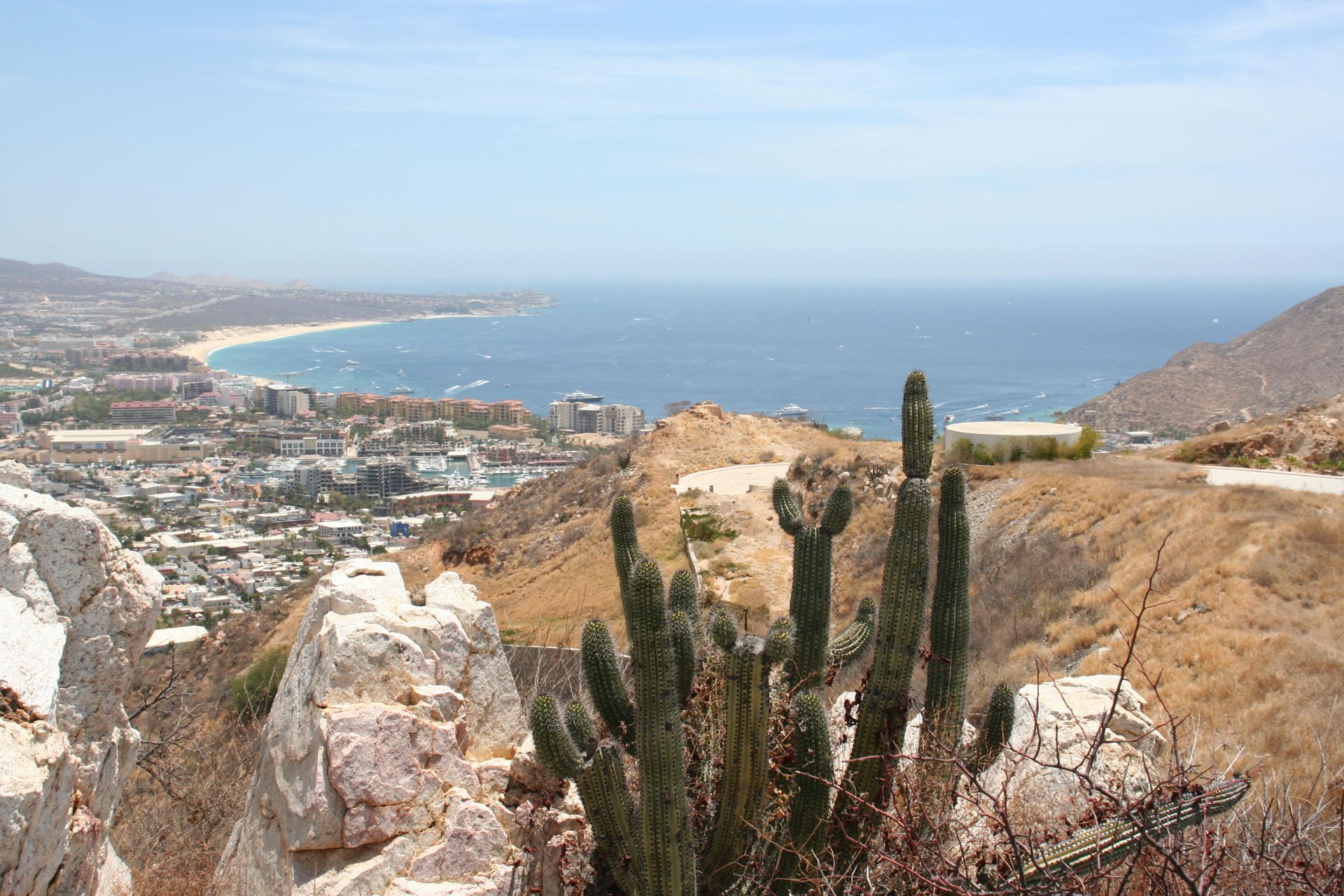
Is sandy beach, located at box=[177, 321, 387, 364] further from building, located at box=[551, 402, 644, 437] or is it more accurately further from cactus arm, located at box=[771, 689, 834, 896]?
cactus arm, located at box=[771, 689, 834, 896]

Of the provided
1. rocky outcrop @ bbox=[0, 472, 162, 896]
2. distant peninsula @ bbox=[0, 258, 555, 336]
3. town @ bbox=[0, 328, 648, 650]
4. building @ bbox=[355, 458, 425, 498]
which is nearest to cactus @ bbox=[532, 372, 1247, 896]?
rocky outcrop @ bbox=[0, 472, 162, 896]

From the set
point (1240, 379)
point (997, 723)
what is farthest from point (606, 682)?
point (1240, 379)

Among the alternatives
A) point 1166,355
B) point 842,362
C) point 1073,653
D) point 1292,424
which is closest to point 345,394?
point 842,362

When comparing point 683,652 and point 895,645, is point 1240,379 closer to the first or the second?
point 895,645

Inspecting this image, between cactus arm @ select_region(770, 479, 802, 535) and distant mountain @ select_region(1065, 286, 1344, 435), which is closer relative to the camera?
cactus arm @ select_region(770, 479, 802, 535)

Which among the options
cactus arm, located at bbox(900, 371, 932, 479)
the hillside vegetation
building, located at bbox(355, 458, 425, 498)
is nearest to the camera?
cactus arm, located at bbox(900, 371, 932, 479)

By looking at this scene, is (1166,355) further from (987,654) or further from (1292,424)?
(987,654)
